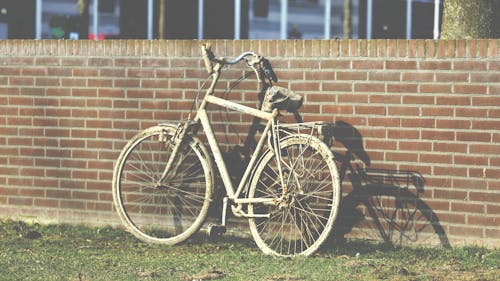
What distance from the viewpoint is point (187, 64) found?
320 inches

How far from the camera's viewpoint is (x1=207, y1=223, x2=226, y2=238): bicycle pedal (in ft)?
24.4

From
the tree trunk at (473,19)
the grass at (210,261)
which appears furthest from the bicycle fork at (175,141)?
the tree trunk at (473,19)

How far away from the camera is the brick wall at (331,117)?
24.3 ft

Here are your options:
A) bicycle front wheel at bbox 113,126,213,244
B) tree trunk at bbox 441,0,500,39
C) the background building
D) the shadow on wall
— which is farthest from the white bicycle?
the background building

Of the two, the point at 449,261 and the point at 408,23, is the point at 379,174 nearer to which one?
the point at 449,261

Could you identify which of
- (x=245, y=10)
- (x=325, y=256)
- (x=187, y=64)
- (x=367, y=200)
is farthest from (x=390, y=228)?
(x=245, y=10)

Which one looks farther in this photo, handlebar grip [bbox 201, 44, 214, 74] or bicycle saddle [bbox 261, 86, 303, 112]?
handlebar grip [bbox 201, 44, 214, 74]

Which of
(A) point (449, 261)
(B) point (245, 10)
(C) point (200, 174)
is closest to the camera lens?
(A) point (449, 261)

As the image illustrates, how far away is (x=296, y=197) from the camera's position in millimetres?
7133

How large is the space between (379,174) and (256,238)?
105 centimetres

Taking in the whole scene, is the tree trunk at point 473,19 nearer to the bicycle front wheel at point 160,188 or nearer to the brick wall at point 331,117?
the brick wall at point 331,117

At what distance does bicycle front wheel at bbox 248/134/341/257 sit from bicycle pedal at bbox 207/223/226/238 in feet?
0.84

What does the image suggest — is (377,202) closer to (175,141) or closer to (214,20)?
(175,141)

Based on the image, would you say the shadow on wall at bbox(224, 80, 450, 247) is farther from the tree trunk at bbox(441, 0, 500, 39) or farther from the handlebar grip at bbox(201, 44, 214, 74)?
the tree trunk at bbox(441, 0, 500, 39)
